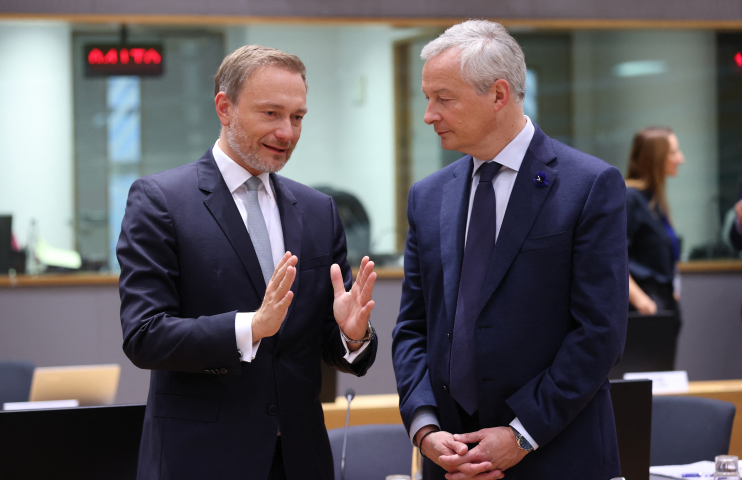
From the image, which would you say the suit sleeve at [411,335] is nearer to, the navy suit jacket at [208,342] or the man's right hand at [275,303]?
the navy suit jacket at [208,342]

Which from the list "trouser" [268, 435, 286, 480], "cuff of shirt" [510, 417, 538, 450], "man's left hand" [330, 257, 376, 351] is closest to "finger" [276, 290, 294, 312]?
"man's left hand" [330, 257, 376, 351]

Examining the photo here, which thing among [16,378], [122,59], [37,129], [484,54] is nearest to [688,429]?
[484,54]

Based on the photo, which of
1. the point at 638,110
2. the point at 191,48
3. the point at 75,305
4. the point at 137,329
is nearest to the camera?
the point at 137,329

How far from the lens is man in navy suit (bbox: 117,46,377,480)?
171 cm

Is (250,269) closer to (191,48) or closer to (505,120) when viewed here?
(505,120)

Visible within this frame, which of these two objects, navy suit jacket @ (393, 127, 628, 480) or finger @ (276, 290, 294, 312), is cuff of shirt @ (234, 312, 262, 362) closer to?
finger @ (276, 290, 294, 312)

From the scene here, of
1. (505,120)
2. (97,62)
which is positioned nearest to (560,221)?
(505,120)

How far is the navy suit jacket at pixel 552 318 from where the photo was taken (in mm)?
1727

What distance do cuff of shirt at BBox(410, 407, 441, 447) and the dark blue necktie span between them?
76 mm

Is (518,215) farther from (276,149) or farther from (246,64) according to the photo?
(246,64)

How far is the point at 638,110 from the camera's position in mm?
6352

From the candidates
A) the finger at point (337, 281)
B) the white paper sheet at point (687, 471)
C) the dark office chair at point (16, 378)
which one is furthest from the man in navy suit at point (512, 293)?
the dark office chair at point (16, 378)

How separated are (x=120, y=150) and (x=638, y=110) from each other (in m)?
4.09

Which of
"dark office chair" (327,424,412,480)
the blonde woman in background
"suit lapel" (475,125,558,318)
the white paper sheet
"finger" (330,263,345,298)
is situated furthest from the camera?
the blonde woman in background
